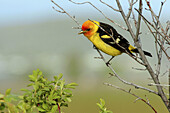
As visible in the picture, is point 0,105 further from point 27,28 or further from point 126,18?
point 27,28

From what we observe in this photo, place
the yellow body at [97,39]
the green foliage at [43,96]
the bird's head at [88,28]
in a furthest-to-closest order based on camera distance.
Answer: the yellow body at [97,39], the bird's head at [88,28], the green foliage at [43,96]

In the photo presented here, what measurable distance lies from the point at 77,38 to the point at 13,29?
2272 cm

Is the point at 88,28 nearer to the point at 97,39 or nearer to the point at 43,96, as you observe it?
the point at 97,39

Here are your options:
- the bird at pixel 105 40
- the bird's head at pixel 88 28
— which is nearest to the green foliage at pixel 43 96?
the bird's head at pixel 88 28

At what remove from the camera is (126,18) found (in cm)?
396

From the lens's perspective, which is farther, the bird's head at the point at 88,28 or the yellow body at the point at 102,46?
the yellow body at the point at 102,46

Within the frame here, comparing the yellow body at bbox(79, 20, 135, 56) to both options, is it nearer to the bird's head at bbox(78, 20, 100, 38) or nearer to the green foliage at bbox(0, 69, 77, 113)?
the bird's head at bbox(78, 20, 100, 38)

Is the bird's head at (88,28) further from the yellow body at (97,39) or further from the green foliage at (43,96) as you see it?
the green foliage at (43,96)

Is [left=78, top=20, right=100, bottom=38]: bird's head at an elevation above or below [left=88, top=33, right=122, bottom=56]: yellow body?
above

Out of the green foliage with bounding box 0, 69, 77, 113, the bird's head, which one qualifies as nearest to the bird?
the bird's head

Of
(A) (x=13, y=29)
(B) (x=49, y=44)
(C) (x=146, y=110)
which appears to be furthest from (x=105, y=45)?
(A) (x=13, y=29)

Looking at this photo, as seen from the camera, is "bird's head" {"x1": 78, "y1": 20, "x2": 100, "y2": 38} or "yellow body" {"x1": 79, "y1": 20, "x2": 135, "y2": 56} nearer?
"bird's head" {"x1": 78, "y1": 20, "x2": 100, "y2": 38}

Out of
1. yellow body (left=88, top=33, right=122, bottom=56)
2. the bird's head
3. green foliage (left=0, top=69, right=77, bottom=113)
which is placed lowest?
green foliage (left=0, top=69, right=77, bottom=113)

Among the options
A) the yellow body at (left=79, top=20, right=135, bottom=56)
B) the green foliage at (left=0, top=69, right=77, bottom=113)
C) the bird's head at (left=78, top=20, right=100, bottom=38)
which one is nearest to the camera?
the green foliage at (left=0, top=69, right=77, bottom=113)
